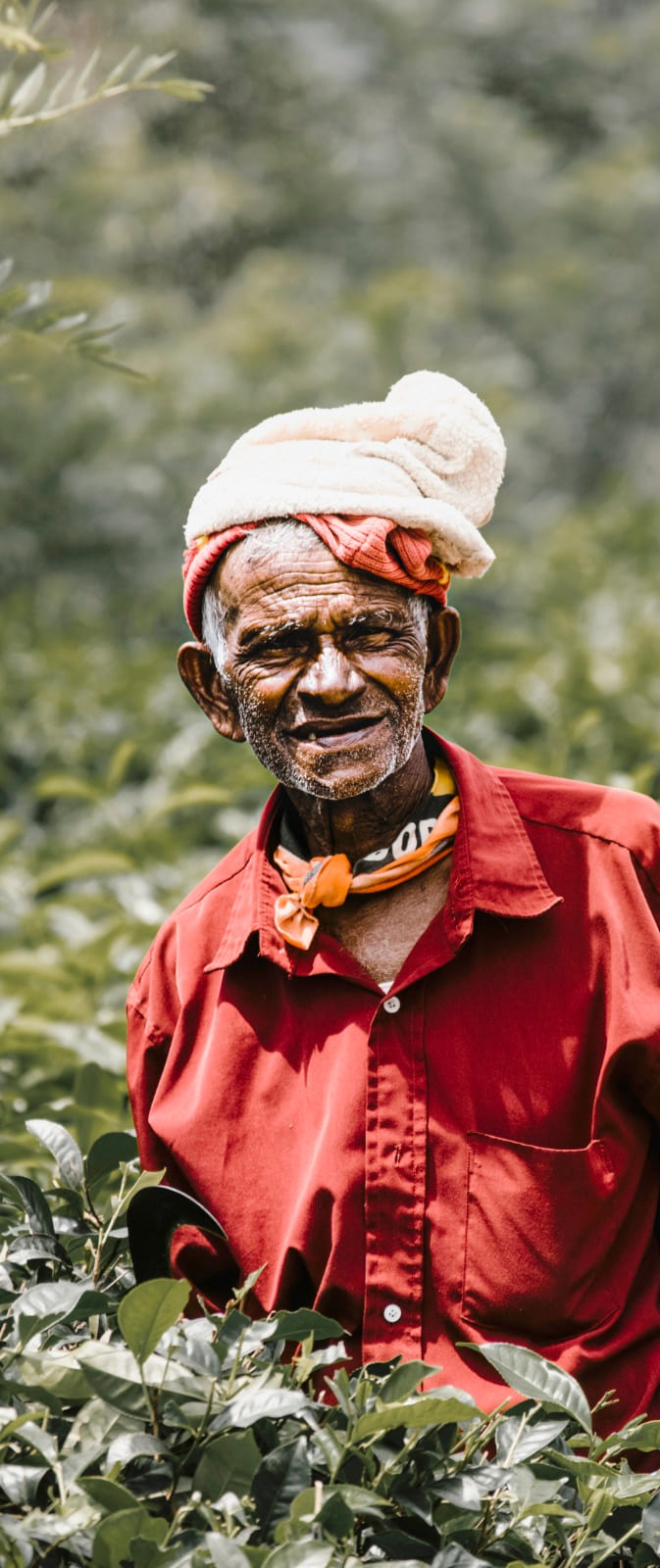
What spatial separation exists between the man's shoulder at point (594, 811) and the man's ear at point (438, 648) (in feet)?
0.50

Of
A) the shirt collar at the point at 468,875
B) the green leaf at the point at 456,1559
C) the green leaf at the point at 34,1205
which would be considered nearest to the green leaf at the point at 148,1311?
the green leaf at the point at 456,1559

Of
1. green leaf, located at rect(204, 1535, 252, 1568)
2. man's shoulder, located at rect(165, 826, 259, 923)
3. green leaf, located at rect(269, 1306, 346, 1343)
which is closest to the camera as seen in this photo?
green leaf, located at rect(204, 1535, 252, 1568)

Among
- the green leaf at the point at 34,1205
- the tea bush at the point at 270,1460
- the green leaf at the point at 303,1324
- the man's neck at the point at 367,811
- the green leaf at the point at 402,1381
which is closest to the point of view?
the tea bush at the point at 270,1460

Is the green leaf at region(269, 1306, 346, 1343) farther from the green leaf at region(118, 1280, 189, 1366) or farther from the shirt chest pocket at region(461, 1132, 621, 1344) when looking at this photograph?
the shirt chest pocket at region(461, 1132, 621, 1344)

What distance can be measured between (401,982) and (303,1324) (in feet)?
1.67

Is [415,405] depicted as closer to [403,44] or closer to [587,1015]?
[587,1015]

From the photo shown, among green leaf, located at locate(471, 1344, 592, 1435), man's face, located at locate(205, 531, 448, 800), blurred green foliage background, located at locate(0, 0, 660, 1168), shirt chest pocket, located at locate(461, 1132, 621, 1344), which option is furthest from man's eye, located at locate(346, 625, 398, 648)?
blurred green foliage background, located at locate(0, 0, 660, 1168)

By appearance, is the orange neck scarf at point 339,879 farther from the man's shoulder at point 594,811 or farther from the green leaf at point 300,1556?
the green leaf at point 300,1556

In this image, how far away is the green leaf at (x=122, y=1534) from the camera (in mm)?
1598

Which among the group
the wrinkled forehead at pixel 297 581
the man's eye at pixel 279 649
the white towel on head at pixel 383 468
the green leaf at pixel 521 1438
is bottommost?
the green leaf at pixel 521 1438

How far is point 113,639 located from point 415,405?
677 cm

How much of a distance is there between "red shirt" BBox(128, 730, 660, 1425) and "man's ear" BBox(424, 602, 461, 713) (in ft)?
0.61

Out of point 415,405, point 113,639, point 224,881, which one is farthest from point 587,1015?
point 113,639

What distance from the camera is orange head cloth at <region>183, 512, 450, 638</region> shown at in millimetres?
2268
